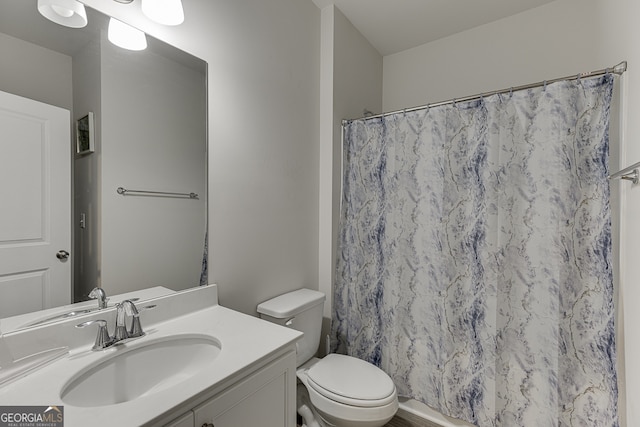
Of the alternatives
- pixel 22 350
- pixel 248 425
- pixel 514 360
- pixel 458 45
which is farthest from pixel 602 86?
pixel 22 350

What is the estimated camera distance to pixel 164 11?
112 cm

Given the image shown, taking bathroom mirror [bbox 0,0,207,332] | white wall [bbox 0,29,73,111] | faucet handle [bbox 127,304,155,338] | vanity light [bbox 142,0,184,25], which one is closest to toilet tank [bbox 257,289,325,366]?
bathroom mirror [bbox 0,0,207,332]

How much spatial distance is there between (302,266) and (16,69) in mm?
1482

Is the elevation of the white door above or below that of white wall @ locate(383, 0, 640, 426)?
below

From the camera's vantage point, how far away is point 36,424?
2.13 feet

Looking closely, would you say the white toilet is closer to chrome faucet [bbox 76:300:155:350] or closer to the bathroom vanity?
the bathroom vanity

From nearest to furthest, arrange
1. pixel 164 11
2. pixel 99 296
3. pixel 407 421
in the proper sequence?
1. pixel 99 296
2. pixel 164 11
3. pixel 407 421

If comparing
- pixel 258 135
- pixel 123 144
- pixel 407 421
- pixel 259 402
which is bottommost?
pixel 407 421

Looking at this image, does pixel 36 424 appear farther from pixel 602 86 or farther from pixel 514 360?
pixel 602 86

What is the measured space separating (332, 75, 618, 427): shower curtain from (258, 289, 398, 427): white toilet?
350 mm

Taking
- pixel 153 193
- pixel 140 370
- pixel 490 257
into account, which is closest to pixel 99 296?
pixel 140 370

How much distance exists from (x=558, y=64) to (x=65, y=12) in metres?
2.50

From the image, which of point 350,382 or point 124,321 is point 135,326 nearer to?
point 124,321

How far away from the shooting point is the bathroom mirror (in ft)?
3.01
